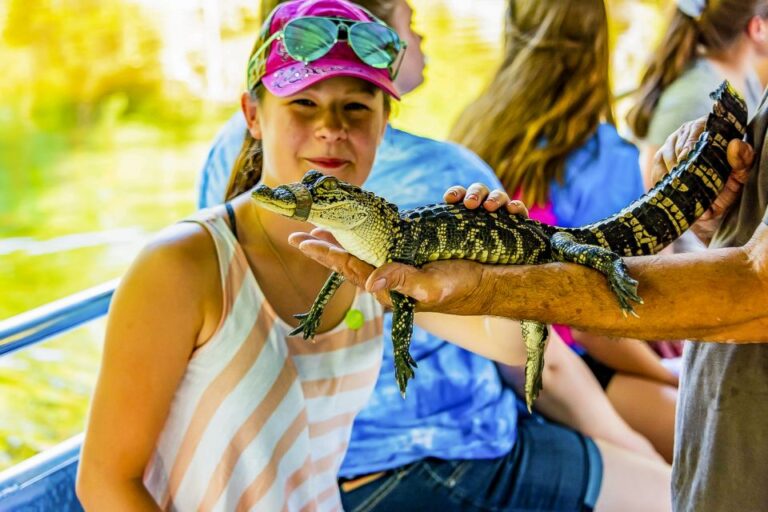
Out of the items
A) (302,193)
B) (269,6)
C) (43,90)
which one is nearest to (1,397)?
(269,6)

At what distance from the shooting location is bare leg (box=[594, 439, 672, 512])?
6.84 feet

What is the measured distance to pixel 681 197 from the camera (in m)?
1.43

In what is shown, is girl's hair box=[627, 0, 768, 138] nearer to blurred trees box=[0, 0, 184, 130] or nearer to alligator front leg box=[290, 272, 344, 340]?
alligator front leg box=[290, 272, 344, 340]

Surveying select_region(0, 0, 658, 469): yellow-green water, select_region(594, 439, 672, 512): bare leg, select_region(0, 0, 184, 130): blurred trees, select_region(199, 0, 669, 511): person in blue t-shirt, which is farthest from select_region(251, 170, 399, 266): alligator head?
select_region(0, 0, 184, 130): blurred trees

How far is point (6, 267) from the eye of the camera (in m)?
4.59

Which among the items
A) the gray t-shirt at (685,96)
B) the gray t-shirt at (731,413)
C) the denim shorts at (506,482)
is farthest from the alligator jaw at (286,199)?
the gray t-shirt at (685,96)

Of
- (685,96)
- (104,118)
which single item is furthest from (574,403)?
(104,118)

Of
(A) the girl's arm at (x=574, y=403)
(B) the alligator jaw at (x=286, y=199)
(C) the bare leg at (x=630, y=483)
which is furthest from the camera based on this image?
(A) the girl's arm at (x=574, y=403)

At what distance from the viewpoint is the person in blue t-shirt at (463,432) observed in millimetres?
1959

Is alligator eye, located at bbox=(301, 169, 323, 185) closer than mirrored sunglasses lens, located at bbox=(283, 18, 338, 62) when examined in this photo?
Yes

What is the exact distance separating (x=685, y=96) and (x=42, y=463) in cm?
246

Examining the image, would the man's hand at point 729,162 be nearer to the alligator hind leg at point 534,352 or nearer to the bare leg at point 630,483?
the alligator hind leg at point 534,352

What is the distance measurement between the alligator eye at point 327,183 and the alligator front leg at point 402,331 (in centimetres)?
18

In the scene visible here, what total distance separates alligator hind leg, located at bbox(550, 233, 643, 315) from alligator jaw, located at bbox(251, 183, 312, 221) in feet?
1.46
